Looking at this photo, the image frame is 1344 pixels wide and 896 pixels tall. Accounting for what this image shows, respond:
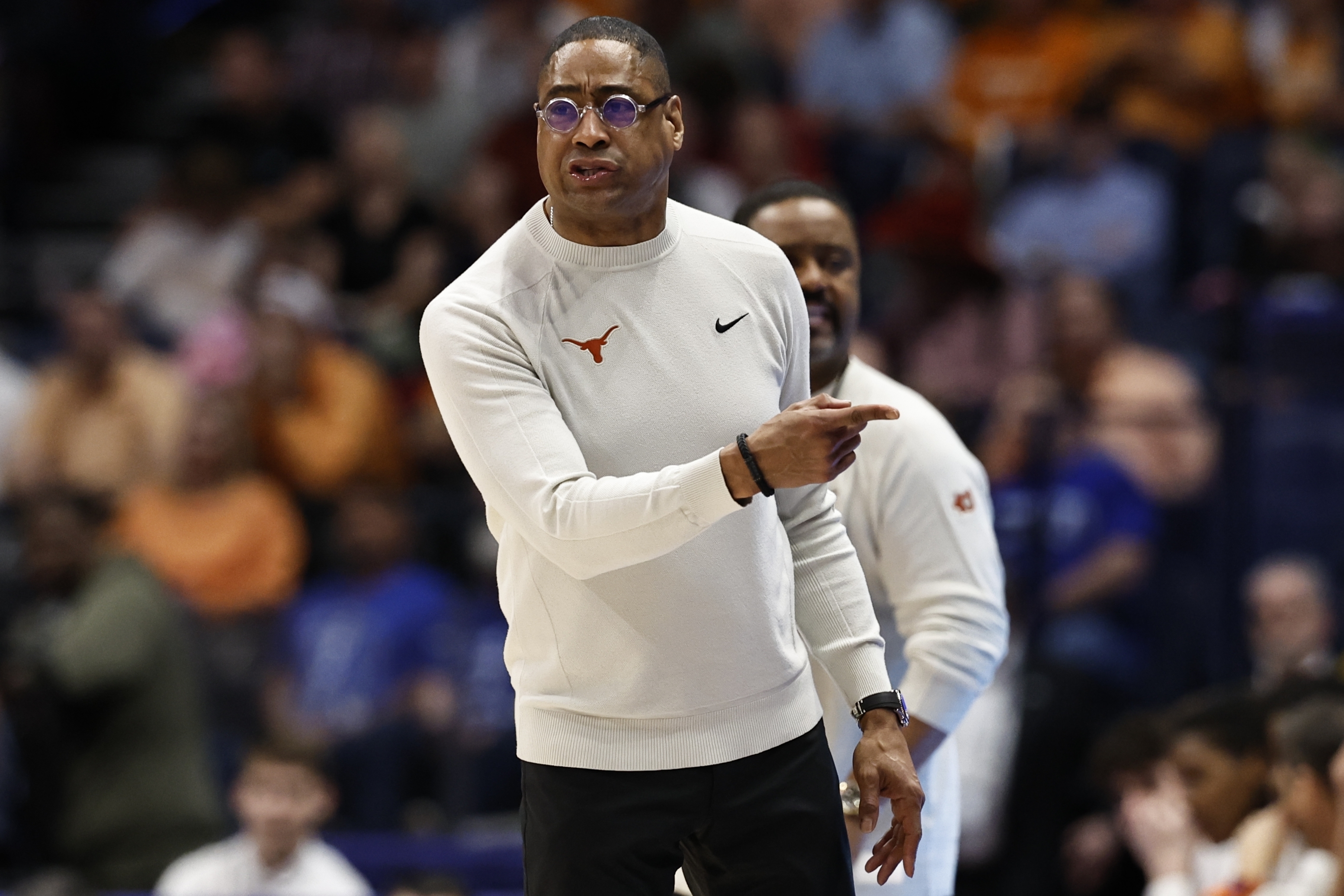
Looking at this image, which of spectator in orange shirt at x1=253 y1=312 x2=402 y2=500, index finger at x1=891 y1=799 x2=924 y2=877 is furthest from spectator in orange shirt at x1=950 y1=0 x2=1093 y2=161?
index finger at x1=891 y1=799 x2=924 y2=877

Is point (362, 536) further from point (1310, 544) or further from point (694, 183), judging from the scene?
point (1310, 544)

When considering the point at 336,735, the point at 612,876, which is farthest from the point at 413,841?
the point at 612,876

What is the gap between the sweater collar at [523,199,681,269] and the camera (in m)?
2.73

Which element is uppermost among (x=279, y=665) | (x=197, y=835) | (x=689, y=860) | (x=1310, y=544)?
(x=689, y=860)

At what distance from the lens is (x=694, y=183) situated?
8453 mm

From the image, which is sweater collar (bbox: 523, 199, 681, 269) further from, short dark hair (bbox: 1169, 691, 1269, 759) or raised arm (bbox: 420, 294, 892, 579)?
short dark hair (bbox: 1169, 691, 1269, 759)

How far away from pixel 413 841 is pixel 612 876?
12.6 feet

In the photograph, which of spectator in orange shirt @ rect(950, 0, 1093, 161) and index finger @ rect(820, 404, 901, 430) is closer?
index finger @ rect(820, 404, 901, 430)

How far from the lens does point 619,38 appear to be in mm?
2691

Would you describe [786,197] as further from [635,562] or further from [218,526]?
[218,526]

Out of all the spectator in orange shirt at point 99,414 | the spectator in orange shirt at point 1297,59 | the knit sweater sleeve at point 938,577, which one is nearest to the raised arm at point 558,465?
the knit sweater sleeve at point 938,577

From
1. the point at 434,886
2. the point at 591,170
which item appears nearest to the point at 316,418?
the point at 434,886

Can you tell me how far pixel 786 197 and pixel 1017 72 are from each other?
19.4 ft

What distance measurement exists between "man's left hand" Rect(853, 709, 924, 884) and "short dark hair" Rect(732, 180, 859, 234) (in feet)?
4.03
